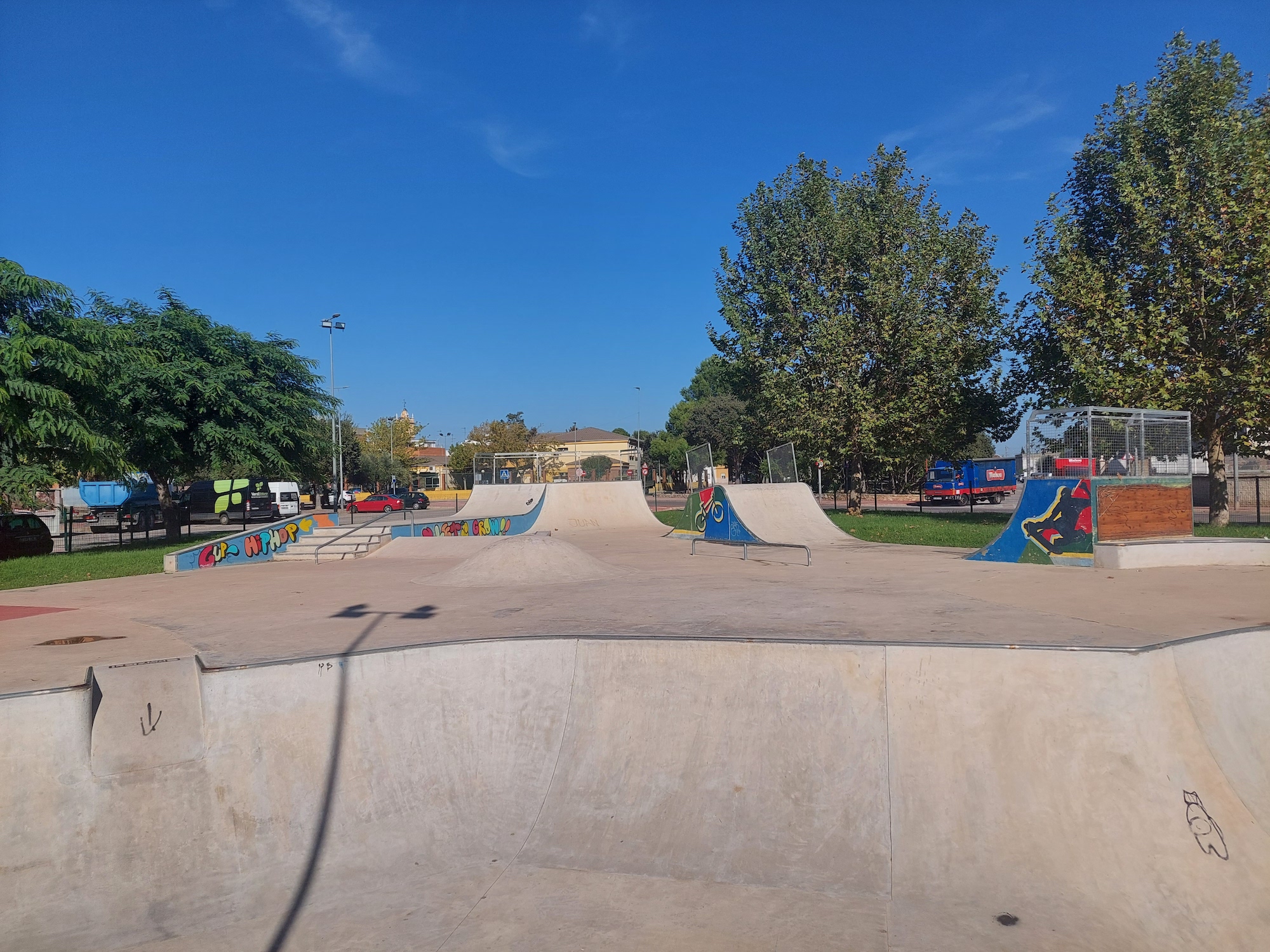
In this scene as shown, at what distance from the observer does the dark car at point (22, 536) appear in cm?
1878

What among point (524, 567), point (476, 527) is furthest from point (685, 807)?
point (476, 527)

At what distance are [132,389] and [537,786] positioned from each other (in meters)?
20.4

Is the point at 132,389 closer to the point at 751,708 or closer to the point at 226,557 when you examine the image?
the point at 226,557

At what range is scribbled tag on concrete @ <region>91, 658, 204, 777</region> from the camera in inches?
191

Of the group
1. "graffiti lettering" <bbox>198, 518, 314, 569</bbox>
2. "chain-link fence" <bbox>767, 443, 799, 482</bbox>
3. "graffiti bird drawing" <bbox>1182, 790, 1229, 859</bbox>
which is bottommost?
"graffiti bird drawing" <bbox>1182, 790, 1229, 859</bbox>

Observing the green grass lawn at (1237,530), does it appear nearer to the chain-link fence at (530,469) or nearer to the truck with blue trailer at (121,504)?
the chain-link fence at (530,469)

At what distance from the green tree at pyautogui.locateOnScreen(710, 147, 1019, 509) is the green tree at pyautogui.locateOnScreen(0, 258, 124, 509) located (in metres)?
19.2

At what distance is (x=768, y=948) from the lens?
3826 mm

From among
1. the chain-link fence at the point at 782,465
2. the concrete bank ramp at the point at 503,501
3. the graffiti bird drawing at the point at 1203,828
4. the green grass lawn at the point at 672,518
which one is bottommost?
the graffiti bird drawing at the point at 1203,828

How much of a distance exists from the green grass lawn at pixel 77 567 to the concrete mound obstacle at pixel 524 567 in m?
7.16

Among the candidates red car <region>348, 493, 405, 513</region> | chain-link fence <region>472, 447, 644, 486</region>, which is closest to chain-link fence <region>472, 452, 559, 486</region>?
chain-link fence <region>472, 447, 644, 486</region>

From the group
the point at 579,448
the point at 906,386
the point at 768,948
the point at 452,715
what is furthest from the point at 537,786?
the point at 579,448

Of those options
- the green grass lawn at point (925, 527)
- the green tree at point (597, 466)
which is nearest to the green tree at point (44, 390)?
the green grass lawn at point (925, 527)

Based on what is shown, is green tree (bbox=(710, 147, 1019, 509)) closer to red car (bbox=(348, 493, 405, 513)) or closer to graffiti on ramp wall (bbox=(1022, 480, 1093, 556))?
graffiti on ramp wall (bbox=(1022, 480, 1093, 556))
